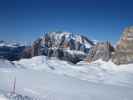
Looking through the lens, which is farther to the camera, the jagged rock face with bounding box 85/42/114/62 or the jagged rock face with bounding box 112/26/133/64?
the jagged rock face with bounding box 85/42/114/62

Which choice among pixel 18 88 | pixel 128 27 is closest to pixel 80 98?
pixel 18 88

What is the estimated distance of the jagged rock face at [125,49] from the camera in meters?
61.2

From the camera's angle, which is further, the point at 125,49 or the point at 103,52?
the point at 103,52

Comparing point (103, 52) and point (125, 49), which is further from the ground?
point (125, 49)

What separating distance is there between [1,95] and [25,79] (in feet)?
29.4

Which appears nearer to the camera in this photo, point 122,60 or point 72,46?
point 122,60

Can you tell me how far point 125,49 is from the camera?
65.2 m

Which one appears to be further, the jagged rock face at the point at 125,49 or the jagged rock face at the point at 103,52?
the jagged rock face at the point at 103,52

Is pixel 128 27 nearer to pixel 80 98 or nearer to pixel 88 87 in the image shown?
pixel 88 87

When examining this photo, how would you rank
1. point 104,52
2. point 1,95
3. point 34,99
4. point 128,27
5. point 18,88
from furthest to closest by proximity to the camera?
point 104,52, point 128,27, point 18,88, point 34,99, point 1,95

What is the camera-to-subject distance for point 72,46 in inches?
7003

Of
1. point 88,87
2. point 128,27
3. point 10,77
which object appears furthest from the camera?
point 128,27

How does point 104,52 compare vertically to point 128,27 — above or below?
below

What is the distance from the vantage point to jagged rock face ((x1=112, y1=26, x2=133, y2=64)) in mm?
61181
